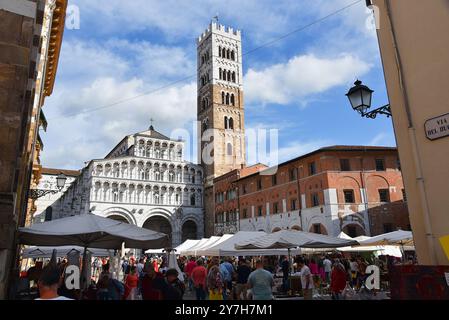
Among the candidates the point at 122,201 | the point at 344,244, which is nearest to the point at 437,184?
the point at 344,244

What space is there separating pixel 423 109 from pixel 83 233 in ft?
20.2

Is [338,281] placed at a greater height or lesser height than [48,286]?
lesser

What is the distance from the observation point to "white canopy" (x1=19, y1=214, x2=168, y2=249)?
688 cm

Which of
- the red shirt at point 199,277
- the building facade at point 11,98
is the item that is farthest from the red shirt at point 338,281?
the building facade at point 11,98

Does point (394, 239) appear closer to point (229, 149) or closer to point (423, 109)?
point (423, 109)

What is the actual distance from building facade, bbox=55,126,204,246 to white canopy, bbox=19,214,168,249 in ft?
119

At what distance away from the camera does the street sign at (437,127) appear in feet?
15.5

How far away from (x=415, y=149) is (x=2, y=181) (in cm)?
647

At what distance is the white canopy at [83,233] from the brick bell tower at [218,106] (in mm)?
38539

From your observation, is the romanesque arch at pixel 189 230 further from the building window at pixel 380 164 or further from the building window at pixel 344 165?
the building window at pixel 380 164

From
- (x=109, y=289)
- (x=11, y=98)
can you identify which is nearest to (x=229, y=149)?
(x=109, y=289)

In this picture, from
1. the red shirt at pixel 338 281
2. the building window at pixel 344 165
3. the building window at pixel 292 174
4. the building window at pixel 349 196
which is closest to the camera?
the red shirt at pixel 338 281

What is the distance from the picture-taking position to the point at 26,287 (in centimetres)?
878

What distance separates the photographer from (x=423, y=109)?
5031 millimetres
